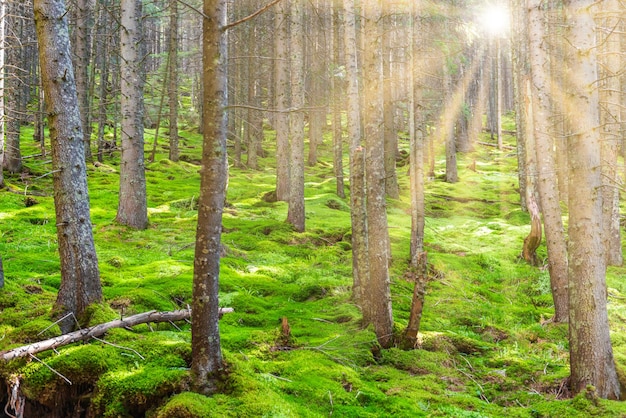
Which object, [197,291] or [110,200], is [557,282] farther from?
[110,200]

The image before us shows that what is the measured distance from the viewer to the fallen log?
16.6 feet

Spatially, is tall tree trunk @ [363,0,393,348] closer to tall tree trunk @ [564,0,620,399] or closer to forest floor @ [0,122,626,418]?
forest floor @ [0,122,626,418]

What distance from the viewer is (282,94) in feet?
49.1

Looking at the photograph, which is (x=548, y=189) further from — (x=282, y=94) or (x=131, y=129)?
(x=131, y=129)

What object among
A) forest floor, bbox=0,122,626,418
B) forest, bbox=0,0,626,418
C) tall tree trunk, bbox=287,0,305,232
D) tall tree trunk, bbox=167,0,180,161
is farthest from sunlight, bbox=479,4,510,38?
tall tree trunk, bbox=287,0,305,232

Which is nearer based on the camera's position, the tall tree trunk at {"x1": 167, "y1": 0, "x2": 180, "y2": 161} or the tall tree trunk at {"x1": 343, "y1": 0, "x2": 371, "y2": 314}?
the tall tree trunk at {"x1": 343, "y1": 0, "x2": 371, "y2": 314}

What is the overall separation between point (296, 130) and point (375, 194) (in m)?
7.40

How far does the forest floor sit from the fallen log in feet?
0.36

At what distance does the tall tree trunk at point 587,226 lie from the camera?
5914 mm

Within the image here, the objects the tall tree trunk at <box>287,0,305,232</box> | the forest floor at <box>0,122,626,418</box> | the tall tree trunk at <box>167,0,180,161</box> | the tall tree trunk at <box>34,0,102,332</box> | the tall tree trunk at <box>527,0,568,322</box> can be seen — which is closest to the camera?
the forest floor at <box>0,122,626,418</box>

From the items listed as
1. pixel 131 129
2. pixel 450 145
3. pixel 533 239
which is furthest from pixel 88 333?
pixel 450 145

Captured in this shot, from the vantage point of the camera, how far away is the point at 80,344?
545 cm

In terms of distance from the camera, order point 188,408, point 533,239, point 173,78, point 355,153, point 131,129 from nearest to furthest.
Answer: point 188,408, point 355,153, point 131,129, point 533,239, point 173,78

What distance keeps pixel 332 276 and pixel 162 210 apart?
695 centimetres
